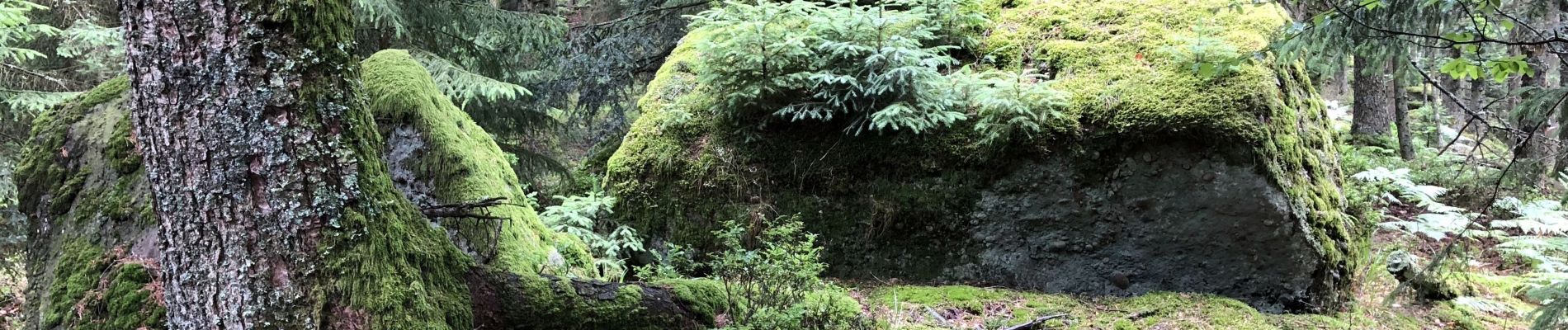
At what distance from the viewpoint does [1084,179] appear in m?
5.29

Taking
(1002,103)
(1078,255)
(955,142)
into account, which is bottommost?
(1078,255)

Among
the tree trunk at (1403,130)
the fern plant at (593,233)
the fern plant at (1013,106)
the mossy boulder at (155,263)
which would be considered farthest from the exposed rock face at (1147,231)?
the tree trunk at (1403,130)

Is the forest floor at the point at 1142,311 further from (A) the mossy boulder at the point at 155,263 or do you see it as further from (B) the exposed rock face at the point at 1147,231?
(A) the mossy boulder at the point at 155,263

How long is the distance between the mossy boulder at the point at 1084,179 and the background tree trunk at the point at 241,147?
11.4 feet

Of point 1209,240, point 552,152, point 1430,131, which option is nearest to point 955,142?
point 1209,240

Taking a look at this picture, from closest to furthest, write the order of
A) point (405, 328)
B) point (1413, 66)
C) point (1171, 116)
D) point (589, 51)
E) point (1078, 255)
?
point (405, 328)
point (1413, 66)
point (1171, 116)
point (1078, 255)
point (589, 51)

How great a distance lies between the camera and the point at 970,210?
5531 mm

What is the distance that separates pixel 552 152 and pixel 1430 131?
16391 mm

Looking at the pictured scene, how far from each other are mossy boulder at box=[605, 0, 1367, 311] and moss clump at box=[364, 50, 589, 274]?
4.79 feet

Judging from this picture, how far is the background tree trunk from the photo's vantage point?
7.11 feet

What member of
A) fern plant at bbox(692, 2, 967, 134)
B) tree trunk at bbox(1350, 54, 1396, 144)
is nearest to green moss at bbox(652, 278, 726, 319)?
fern plant at bbox(692, 2, 967, 134)

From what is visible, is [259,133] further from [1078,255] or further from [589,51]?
[589,51]

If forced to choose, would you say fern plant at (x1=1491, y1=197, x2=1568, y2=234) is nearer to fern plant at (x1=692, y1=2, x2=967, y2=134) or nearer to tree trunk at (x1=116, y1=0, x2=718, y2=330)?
fern plant at (x1=692, y1=2, x2=967, y2=134)

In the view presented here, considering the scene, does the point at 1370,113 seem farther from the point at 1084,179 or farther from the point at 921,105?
the point at 921,105
